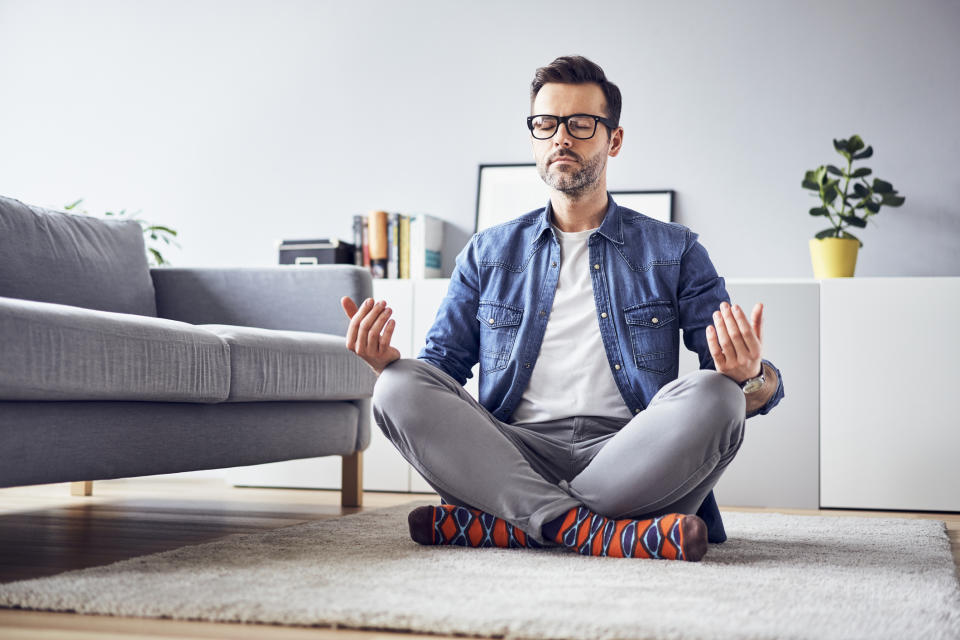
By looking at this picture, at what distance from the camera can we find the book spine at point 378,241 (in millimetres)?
3621

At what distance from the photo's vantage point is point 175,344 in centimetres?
192

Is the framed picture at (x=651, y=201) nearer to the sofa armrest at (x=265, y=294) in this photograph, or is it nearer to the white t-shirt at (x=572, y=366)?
the sofa armrest at (x=265, y=294)

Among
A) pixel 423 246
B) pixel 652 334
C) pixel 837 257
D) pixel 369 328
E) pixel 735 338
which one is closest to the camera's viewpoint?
pixel 735 338

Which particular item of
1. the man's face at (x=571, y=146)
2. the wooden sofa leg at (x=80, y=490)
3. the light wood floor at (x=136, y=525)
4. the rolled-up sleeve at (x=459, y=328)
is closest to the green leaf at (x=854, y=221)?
the light wood floor at (x=136, y=525)

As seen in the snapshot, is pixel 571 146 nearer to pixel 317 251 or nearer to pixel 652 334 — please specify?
pixel 652 334

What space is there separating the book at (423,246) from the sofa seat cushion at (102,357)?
1543mm

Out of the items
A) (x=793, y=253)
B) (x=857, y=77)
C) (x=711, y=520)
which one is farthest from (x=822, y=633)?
(x=857, y=77)

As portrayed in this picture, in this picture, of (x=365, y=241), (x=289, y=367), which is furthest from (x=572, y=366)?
(x=365, y=241)

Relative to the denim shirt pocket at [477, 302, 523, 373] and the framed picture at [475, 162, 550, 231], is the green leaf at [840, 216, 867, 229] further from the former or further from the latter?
the denim shirt pocket at [477, 302, 523, 373]

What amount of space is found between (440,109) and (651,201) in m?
0.94

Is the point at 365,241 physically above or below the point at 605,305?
above

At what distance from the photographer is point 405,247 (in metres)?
3.61

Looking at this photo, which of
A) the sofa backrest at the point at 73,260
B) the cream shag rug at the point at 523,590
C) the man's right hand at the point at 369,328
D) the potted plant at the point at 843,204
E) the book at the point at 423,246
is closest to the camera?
the cream shag rug at the point at 523,590

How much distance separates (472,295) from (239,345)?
1.76 ft
